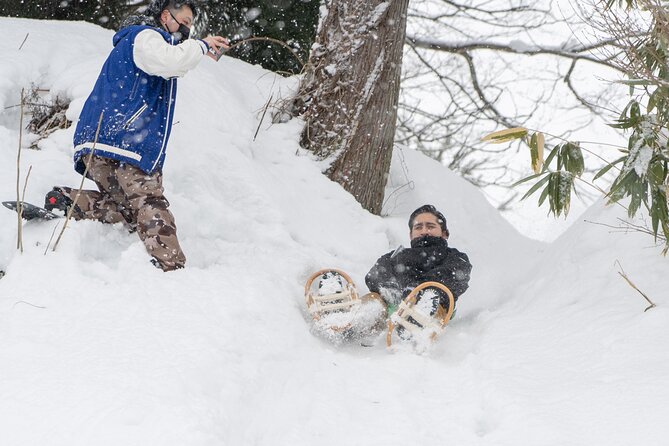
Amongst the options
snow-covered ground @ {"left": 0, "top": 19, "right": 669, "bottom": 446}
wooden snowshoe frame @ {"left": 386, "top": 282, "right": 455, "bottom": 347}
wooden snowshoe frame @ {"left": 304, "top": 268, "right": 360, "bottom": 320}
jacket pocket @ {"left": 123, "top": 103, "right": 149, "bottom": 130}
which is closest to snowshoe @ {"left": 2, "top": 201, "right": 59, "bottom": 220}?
snow-covered ground @ {"left": 0, "top": 19, "right": 669, "bottom": 446}

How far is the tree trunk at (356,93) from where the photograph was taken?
507 cm

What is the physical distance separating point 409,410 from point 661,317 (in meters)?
1.30

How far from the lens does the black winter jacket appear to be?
159 inches

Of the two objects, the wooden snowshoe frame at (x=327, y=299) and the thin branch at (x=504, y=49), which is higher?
the thin branch at (x=504, y=49)

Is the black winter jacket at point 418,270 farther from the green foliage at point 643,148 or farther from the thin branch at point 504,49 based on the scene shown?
the thin branch at point 504,49

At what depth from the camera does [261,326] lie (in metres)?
3.15

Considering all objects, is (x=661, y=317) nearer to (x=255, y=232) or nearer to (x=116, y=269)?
(x=255, y=232)

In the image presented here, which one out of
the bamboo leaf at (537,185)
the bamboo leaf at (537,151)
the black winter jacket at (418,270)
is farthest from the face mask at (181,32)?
the bamboo leaf at (537,185)

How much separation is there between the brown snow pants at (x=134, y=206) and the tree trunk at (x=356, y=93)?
189 cm

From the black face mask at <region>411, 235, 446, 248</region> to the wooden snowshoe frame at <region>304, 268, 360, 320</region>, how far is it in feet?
2.27

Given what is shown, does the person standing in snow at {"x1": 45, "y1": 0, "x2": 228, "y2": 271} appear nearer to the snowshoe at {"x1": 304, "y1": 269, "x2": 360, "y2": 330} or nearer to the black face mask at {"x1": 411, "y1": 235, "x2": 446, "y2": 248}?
the snowshoe at {"x1": 304, "y1": 269, "x2": 360, "y2": 330}

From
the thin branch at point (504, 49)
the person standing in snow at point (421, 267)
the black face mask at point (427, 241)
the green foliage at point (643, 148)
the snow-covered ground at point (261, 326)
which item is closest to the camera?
the snow-covered ground at point (261, 326)

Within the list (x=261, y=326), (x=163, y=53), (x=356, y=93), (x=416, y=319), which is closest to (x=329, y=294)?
(x=416, y=319)

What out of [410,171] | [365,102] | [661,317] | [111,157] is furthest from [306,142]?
[661,317]
